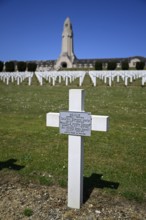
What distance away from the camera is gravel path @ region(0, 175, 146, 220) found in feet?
11.8

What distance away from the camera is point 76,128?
3592 millimetres

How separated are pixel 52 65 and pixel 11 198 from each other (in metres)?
98.2

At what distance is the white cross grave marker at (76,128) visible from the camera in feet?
11.7

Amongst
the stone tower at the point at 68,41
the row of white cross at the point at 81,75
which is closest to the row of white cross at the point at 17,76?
the row of white cross at the point at 81,75

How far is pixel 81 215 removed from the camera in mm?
3609

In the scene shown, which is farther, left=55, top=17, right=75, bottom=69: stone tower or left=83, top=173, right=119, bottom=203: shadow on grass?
left=55, top=17, right=75, bottom=69: stone tower

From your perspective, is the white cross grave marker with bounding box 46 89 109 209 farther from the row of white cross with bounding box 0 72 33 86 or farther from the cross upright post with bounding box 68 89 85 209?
the row of white cross with bounding box 0 72 33 86

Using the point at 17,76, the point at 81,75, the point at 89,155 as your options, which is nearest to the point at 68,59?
the point at 17,76

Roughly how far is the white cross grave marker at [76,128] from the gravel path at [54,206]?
0.19 metres

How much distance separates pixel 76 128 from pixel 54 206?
1.10m

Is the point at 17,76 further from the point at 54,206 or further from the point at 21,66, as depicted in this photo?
the point at 54,206

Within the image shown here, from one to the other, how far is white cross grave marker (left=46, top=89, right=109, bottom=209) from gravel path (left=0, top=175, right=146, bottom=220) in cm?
19

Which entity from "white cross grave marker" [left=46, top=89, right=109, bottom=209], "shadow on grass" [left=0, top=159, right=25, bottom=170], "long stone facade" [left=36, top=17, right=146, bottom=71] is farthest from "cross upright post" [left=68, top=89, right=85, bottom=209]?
"long stone facade" [left=36, top=17, right=146, bottom=71]

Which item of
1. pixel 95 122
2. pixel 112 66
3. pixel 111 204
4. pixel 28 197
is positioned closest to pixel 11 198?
pixel 28 197
